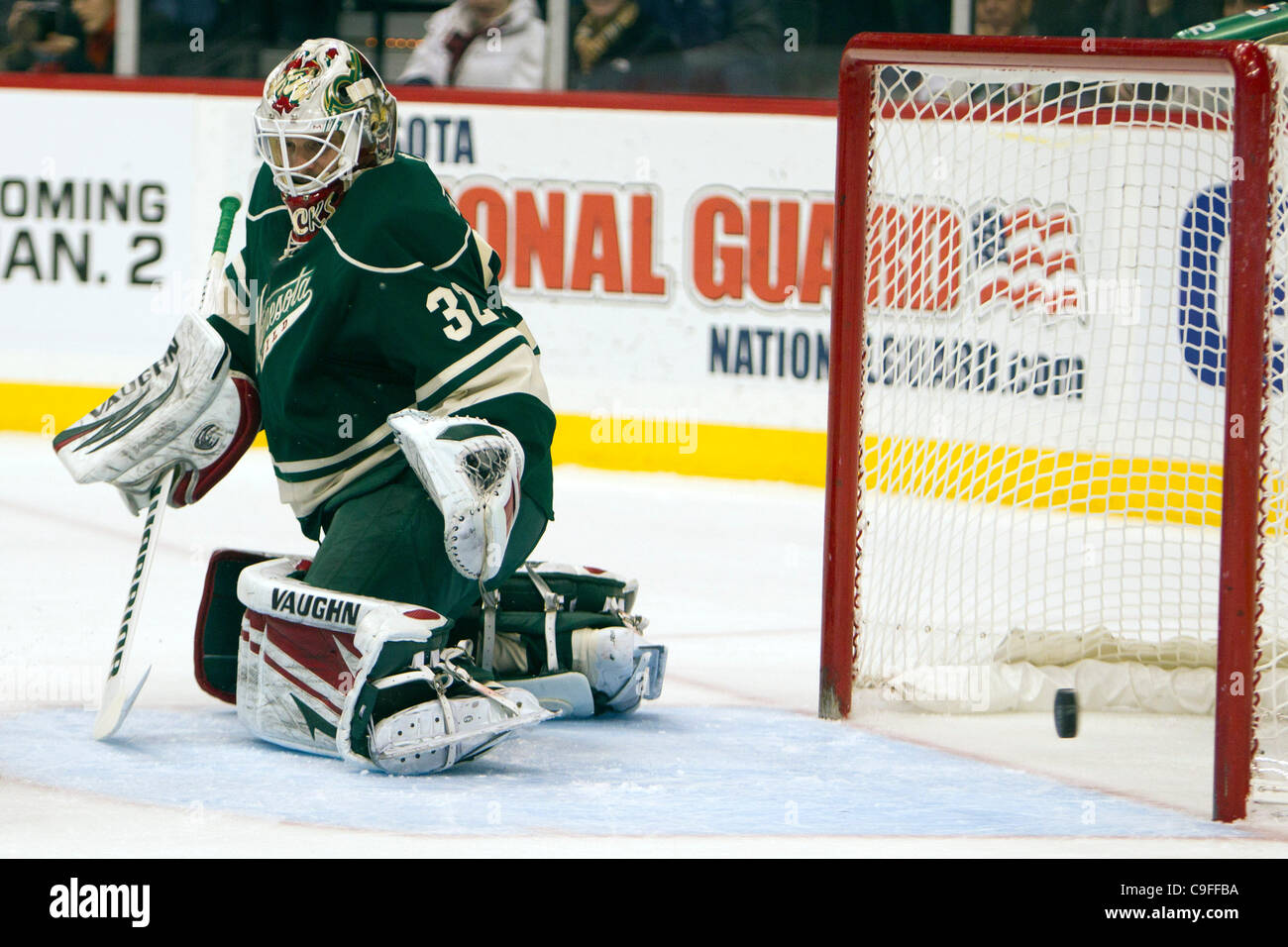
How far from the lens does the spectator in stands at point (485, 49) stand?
6121mm

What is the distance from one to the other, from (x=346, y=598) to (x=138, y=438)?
484 mm

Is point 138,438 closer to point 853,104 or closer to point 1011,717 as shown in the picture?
point 853,104

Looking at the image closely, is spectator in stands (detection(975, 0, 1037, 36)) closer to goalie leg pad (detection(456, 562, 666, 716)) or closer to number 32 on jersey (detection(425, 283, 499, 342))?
goalie leg pad (detection(456, 562, 666, 716))

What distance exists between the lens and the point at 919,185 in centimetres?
506

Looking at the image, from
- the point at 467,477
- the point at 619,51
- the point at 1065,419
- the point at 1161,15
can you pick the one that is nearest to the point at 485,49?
the point at 619,51

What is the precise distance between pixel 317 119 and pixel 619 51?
3.52m

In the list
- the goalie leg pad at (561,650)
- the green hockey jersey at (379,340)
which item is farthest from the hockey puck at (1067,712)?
the green hockey jersey at (379,340)

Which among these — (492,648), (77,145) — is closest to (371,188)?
(492,648)

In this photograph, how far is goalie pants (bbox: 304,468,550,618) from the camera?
269cm

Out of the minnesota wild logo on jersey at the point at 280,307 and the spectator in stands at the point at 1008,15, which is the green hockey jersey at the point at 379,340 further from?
the spectator in stands at the point at 1008,15

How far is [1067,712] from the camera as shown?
8.80ft

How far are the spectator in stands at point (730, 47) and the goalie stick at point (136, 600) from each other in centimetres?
321

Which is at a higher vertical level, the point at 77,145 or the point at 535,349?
the point at 77,145
